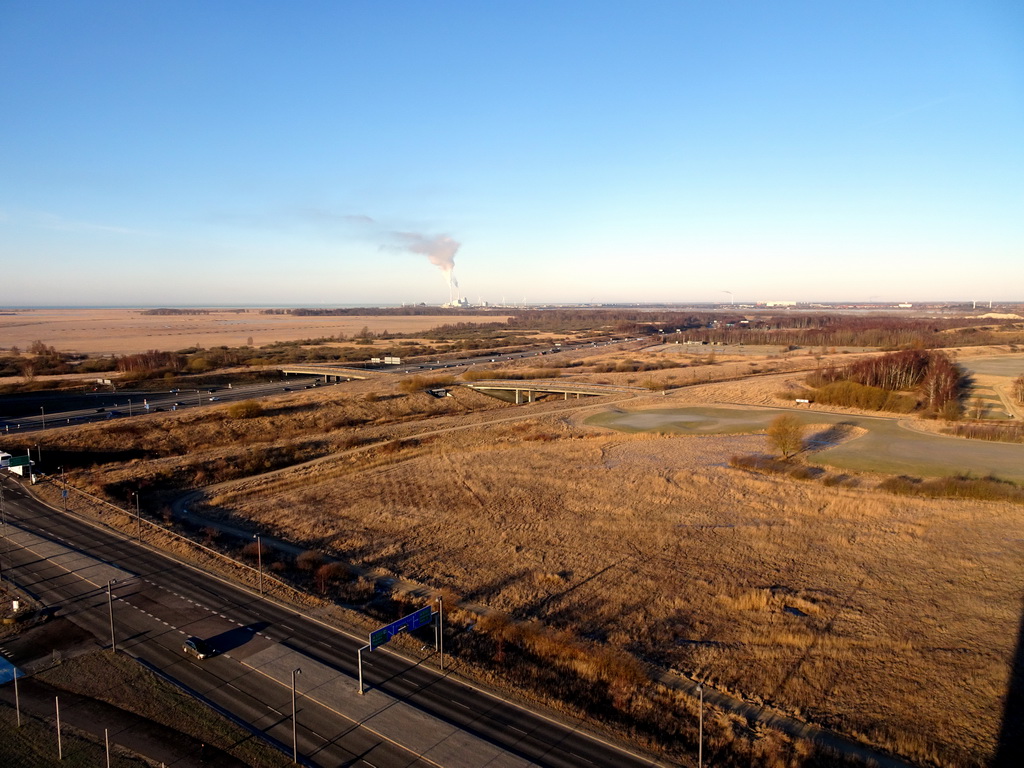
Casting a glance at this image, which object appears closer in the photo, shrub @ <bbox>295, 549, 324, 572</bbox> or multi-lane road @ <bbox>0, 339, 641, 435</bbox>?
shrub @ <bbox>295, 549, 324, 572</bbox>

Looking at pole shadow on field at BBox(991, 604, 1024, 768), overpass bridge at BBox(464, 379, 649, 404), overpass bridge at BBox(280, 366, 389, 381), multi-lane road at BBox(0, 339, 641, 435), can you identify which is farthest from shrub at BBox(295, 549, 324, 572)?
overpass bridge at BBox(280, 366, 389, 381)

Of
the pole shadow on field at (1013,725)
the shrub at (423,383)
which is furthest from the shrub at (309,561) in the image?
the shrub at (423,383)

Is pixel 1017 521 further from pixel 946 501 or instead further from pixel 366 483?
pixel 366 483

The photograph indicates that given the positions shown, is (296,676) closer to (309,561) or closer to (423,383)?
(309,561)

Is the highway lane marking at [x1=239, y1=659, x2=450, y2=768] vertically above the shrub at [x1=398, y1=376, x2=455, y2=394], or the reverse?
the shrub at [x1=398, y1=376, x2=455, y2=394]

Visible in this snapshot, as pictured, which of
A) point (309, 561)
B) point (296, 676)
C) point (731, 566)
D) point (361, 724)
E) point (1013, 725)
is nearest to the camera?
point (361, 724)

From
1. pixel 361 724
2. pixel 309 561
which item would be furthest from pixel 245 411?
pixel 361 724

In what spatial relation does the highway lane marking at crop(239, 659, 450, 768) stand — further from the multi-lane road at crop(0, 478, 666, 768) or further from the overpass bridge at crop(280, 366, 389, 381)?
the overpass bridge at crop(280, 366, 389, 381)
